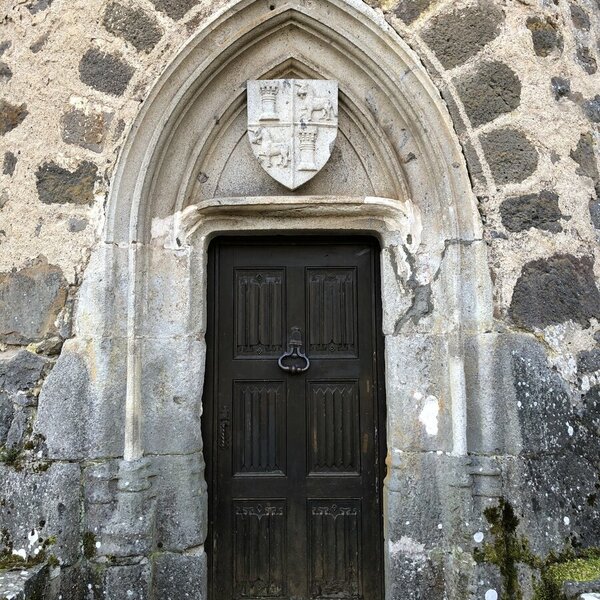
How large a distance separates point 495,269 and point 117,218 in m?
1.85

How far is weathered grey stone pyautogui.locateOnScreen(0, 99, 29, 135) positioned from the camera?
2.90 meters

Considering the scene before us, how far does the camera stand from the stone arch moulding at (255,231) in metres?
2.74

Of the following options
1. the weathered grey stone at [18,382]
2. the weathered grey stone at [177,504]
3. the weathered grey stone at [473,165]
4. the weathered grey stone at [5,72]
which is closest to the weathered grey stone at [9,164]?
the weathered grey stone at [5,72]

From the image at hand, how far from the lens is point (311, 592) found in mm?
3039

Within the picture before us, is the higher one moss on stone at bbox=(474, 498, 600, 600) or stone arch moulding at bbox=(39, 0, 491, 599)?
stone arch moulding at bbox=(39, 0, 491, 599)

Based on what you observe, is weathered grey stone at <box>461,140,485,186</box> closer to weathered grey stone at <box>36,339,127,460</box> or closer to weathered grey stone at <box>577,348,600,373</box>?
weathered grey stone at <box>577,348,600,373</box>

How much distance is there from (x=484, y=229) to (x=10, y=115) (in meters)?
2.43

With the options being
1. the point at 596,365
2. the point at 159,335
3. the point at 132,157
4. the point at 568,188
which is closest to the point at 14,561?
the point at 159,335

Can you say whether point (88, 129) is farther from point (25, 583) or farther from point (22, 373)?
point (25, 583)

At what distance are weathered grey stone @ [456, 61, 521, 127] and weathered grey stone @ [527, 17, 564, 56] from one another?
0.71ft

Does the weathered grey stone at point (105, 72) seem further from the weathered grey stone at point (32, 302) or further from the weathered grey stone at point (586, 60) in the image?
the weathered grey stone at point (586, 60)

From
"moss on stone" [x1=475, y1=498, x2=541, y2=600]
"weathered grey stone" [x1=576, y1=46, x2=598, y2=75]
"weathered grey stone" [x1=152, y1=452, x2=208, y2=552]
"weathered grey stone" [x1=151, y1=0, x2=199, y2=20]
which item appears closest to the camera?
"moss on stone" [x1=475, y1=498, x2=541, y2=600]

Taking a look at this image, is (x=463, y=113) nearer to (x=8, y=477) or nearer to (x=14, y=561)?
(x=8, y=477)

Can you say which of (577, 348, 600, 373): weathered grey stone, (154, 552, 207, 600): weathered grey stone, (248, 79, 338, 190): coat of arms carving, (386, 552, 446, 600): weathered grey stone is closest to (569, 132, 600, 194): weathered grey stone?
(577, 348, 600, 373): weathered grey stone
